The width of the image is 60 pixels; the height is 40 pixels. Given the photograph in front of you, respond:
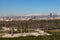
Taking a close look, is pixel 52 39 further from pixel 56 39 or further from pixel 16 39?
pixel 16 39

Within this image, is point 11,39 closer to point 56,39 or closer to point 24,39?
point 24,39

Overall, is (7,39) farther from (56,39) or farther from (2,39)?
(56,39)

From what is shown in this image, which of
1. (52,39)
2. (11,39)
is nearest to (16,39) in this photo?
(11,39)

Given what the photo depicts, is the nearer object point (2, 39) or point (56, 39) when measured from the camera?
point (56, 39)

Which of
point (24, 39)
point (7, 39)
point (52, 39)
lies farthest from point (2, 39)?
point (52, 39)

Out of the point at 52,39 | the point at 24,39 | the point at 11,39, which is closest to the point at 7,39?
the point at 11,39

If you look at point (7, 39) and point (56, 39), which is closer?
point (56, 39)

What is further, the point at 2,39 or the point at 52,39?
the point at 2,39
